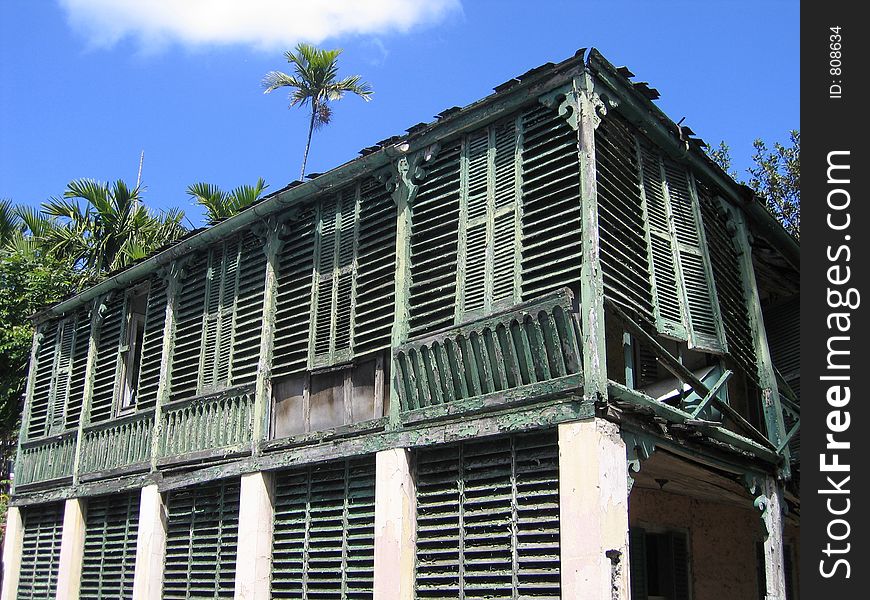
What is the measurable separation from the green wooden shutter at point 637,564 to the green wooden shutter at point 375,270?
421cm

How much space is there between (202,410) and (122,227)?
350 inches

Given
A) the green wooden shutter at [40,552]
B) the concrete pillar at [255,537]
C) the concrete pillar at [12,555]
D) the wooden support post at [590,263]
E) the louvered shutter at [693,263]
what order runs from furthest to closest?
the concrete pillar at [12,555], the green wooden shutter at [40,552], the concrete pillar at [255,537], the louvered shutter at [693,263], the wooden support post at [590,263]

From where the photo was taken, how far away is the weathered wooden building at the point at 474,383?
8078 mm

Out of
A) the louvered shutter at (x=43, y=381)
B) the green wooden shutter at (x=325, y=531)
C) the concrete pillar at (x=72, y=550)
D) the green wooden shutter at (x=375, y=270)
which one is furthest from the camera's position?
the louvered shutter at (x=43, y=381)

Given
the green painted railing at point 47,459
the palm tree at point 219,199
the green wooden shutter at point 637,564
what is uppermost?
the palm tree at point 219,199

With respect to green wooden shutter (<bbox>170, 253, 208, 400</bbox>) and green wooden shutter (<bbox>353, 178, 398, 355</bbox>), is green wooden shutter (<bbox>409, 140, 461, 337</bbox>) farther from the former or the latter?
green wooden shutter (<bbox>170, 253, 208, 400</bbox>)

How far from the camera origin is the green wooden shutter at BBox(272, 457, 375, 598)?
943 cm

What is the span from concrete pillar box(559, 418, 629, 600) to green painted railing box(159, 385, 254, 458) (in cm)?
485

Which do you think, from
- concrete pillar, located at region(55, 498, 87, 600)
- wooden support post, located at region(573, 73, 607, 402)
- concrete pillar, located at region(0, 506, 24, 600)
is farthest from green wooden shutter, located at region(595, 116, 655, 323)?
concrete pillar, located at region(0, 506, 24, 600)

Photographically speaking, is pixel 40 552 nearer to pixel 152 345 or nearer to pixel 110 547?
pixel 110 547

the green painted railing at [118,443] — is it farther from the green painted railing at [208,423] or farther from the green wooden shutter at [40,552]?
the green wooden shutter at [40,552]

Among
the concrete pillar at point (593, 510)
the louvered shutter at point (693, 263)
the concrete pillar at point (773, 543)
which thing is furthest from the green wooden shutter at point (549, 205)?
the concrete pillar at point (773, 543)

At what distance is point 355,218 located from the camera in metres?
10.7

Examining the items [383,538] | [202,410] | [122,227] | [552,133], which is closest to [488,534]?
[383,538]
